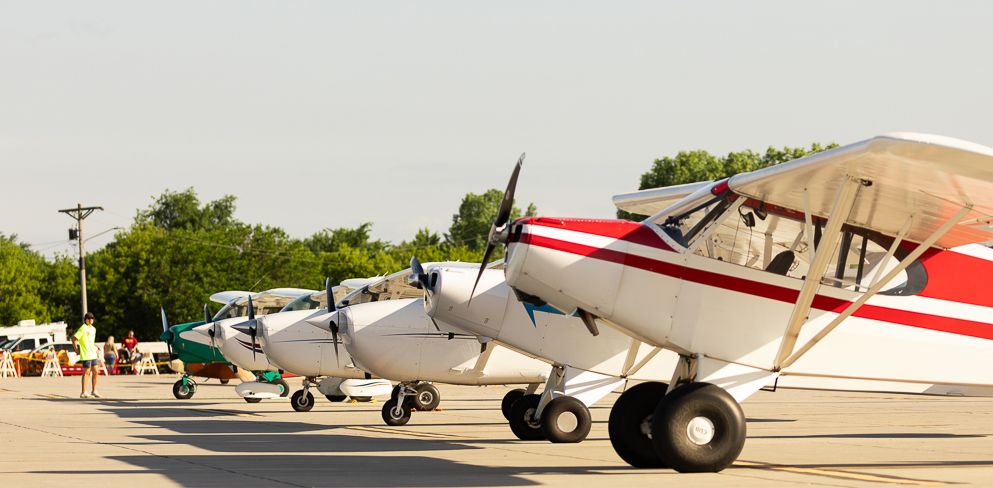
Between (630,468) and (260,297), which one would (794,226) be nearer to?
(630,468)

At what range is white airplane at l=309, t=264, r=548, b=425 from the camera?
1812 centimetres

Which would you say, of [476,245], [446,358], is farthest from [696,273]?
[476,245]

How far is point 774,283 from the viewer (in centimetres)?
1117

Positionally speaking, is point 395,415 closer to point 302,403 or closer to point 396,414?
point 396,414

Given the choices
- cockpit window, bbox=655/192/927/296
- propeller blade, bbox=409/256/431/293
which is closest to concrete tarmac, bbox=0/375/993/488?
cockpit window, bbox=655/192/927/296

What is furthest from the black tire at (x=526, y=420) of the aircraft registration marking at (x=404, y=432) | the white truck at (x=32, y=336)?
the white truck at (x=32, y=336)

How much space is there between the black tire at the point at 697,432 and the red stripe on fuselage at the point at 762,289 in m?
1.19

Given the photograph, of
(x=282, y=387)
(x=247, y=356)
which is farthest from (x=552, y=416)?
(x=247, y=356)

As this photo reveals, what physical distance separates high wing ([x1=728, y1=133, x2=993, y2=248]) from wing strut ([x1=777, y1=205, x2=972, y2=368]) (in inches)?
6.0

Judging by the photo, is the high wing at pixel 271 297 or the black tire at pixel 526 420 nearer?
the black tire at pixel 526 420

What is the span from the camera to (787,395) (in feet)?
101

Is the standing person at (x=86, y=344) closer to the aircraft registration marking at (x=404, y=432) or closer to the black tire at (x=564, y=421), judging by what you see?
the aircraft registration marking at (x=404, y=432)

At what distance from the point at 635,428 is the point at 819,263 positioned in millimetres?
2227

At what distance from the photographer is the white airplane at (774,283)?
10.4m
